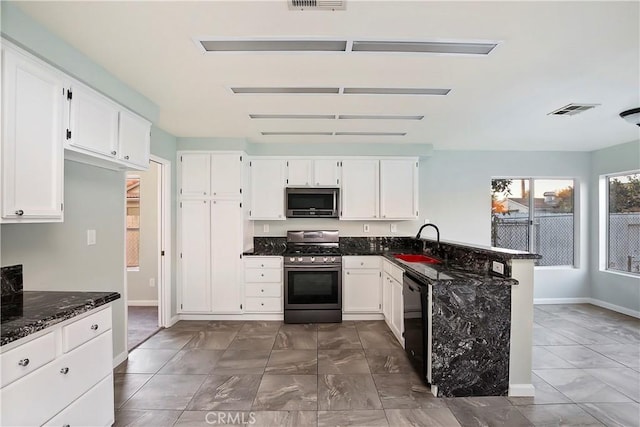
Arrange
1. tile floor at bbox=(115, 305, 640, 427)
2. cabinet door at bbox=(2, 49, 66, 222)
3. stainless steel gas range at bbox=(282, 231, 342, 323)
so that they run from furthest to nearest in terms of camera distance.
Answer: stainless steel gas range at bbox=(282, 231, 342, 323)
tile floor at bbox=(115, 305, 640, 427)
cabinet door at bbox=(2, 49, 66, 222)

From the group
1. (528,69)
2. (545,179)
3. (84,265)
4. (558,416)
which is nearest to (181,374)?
(84,265)

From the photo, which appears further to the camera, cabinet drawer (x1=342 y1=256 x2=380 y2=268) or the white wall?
the white wall

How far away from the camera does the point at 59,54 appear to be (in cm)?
179

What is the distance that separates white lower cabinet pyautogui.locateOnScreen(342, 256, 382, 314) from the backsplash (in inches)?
124

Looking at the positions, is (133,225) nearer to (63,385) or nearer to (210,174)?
(210,174)

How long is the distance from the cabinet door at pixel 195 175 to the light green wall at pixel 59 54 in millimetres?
1529

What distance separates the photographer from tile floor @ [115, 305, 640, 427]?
2.12 metres

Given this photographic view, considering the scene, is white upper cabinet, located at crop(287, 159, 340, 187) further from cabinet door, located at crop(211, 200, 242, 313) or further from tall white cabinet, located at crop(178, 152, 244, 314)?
cabinet door, located at crop(211, 200, 242, 313)

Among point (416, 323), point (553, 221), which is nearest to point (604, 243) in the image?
point (553, 221)

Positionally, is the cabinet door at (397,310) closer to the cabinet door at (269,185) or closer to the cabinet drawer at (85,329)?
the cabinet door at (269,185)

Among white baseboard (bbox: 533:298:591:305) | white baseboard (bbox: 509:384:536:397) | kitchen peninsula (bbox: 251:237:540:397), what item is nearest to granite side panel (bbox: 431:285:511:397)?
kitchen peninsula (bbox: 251:237:540:397)

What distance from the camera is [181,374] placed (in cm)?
269

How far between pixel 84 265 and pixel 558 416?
3.85m

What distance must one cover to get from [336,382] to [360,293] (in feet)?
5.35
